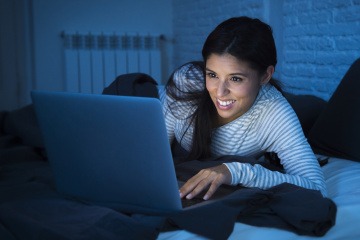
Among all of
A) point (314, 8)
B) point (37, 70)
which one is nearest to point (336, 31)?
point (314, 8)

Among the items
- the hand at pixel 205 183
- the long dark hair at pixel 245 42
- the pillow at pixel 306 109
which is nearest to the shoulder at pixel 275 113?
the long dark hair at pixel 245 42

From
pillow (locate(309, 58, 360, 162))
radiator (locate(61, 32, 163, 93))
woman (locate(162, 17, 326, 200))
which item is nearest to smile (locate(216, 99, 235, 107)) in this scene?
woman (locate(162, 17, 326, 200))

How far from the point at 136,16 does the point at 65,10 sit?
564 mm

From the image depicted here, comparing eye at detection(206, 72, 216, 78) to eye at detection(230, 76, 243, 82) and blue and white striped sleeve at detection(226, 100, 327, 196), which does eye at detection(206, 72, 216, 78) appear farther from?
blue and white striped sleeve at detection(226, 100, 327, 196)

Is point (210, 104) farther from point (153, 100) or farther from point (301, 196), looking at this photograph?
point (153, 100)

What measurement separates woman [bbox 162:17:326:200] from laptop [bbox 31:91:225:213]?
148 mm

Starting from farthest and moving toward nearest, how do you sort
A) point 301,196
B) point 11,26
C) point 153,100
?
point 11,26, point 301,196, point 153,100

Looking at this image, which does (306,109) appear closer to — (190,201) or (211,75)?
(211,75)

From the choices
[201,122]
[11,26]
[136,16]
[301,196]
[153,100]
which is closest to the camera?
[153,100]

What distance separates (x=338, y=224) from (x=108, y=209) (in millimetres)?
506

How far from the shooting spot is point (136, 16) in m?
3.72

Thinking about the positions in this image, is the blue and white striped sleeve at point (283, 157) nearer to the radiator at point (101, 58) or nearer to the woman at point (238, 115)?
the woman at point (238, 115)

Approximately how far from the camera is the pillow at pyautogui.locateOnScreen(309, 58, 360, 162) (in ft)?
5.12

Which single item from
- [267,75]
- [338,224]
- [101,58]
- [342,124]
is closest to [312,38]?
[342,124]
